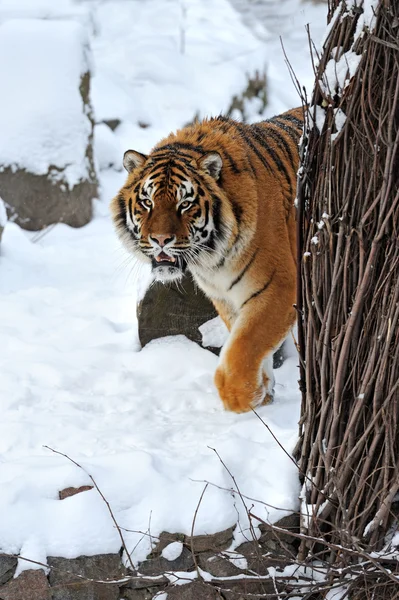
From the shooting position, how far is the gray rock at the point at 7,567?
2730 mm

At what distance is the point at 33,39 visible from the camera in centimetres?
812

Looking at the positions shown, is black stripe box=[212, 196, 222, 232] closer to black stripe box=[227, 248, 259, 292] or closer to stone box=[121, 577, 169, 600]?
black stripe box=[227, 248, 259, 292]

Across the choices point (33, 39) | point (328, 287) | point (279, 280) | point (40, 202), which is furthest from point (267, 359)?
point (33, 39)

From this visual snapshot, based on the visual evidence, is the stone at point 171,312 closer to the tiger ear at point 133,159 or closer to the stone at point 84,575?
the tiger ear at point 133,159

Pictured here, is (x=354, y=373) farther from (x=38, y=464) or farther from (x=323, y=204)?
(x=38, y=464)

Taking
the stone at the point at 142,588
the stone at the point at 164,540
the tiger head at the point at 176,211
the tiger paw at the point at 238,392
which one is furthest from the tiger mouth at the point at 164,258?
the stone at the point at 142,588

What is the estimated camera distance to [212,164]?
11.8ft

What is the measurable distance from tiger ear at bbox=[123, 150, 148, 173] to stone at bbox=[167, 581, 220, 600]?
1.91 m

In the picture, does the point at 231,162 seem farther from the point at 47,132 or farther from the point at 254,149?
the point at 47,132

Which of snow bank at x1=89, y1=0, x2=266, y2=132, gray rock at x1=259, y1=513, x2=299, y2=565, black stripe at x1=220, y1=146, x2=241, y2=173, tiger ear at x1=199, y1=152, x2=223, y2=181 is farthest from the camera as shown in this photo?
snow bank at x1=89, y1=0, x2=266, y2=132

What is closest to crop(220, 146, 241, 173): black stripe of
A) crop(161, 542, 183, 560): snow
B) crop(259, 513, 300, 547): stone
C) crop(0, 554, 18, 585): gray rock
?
crop(259, 513, 300, 547): stone

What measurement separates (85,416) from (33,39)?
18.5 ft

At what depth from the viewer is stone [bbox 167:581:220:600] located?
272 centimetres

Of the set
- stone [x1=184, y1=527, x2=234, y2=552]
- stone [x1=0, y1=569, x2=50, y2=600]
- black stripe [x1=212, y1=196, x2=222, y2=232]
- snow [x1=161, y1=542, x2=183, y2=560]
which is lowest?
stone [x1=0, y1=569, x2=50, y2=600]
